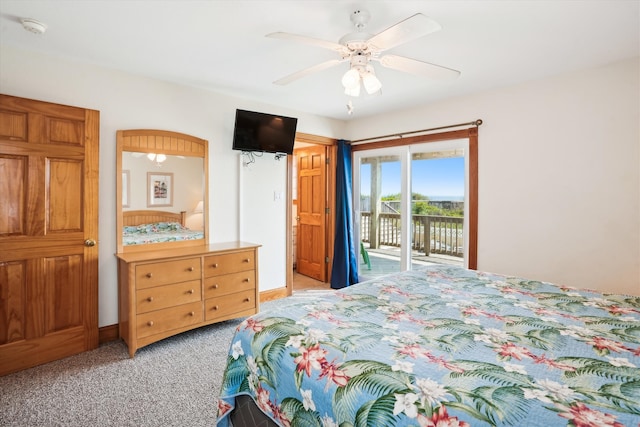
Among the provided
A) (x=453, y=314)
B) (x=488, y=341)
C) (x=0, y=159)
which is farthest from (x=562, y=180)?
(x=0, y=159)

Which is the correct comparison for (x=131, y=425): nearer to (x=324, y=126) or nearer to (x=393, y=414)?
(x=393, y=414)

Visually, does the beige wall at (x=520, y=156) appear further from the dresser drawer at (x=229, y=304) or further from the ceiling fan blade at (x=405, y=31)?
the ceiling fan blade at (x=405, y=31)

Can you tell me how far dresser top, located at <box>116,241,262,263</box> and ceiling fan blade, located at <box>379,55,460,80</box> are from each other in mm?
2119

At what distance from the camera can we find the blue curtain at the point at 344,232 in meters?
4.59

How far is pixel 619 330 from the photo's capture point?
1.40 metres

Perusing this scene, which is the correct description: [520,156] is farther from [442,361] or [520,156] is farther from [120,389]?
[120,389]

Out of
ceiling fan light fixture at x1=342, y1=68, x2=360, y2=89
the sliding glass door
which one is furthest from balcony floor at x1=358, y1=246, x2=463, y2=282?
ceiling fan light fixture at x1=342, y1=68, x2=360, y2=89

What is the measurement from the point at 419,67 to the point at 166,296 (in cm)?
259

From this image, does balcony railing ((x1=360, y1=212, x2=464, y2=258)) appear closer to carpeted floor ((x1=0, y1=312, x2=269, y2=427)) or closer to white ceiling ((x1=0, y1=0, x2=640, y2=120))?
white ceiling ((x1=0, y1=0, x2=640, y2=120))

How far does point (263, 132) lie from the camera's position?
364 cm

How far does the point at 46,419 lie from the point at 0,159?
1.74m

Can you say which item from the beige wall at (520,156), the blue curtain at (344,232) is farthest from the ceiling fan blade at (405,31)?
the blue curtain at (344,232)

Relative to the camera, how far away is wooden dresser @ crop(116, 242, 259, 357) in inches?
103

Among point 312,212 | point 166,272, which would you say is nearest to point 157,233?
point 166,272
